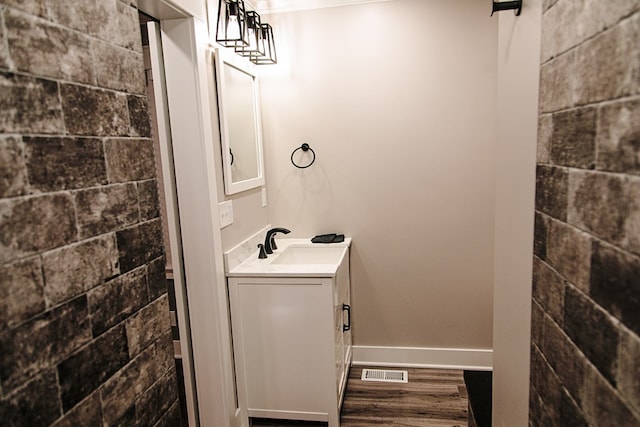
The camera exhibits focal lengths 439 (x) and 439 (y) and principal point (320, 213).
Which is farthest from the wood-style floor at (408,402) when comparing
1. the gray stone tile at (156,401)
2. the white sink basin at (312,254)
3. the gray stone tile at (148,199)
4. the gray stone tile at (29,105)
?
the gray stone tile at (29,105)

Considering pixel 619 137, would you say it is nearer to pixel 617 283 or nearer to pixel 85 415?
pixel 617 283

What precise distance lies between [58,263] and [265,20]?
2328 millimetres

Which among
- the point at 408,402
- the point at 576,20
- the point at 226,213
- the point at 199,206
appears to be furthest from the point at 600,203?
the point at 408,402

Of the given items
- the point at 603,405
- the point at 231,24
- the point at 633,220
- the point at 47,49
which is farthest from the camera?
the point at 231,24

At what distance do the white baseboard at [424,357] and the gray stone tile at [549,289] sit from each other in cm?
205

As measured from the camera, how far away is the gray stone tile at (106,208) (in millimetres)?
1175

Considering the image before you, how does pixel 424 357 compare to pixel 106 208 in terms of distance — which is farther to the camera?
pixel 424 357

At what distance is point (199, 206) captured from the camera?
2.10m

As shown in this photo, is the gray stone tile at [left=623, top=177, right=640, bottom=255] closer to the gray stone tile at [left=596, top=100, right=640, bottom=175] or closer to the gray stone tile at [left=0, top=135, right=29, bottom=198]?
the gray stone tile at [left=596, top=100, right=640, bottom=175]

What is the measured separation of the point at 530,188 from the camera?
1.26 meters

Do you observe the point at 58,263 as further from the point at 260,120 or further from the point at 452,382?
the point at 452,382

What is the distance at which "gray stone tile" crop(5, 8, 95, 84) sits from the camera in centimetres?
98

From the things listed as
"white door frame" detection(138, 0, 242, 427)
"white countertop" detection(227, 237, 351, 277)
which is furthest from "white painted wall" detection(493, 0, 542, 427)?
"white door frame" detection(138, 0, 242, 427)

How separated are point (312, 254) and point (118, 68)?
6.06ft
